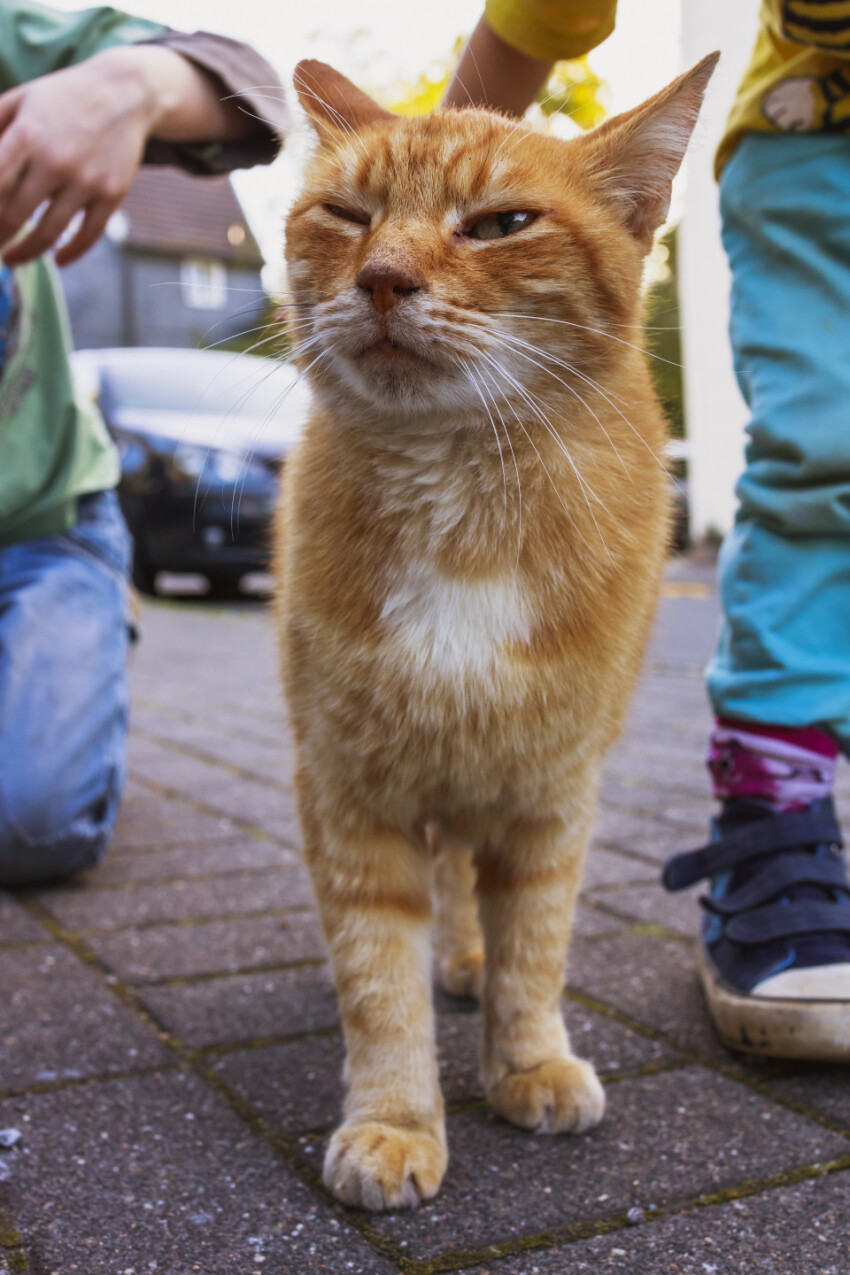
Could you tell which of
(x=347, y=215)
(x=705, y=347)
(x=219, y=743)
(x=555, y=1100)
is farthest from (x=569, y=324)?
(x=705, y=347)

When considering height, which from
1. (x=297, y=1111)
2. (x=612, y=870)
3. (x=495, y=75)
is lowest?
(x=612, y=870)

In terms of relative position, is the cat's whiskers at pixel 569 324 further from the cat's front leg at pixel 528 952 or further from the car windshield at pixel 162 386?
the car windshield at pixel 162 386

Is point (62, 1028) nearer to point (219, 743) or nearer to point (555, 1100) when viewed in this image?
point (555, 1100)

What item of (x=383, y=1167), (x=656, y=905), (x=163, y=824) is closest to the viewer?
(x=383, y=1167)

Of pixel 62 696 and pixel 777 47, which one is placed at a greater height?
pixel 777 47

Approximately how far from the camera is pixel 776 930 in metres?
1.72

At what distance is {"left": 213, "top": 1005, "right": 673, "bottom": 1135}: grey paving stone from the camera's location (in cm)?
153

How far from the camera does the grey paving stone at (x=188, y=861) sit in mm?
2533

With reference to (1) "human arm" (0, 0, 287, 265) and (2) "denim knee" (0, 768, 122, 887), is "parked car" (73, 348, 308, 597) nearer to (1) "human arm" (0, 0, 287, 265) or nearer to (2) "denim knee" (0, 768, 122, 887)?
(1) "human arm" (0, 0, 287, 265)

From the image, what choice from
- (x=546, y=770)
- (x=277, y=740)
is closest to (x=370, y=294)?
(x=546, y=770)

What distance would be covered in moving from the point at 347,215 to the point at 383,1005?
105cm

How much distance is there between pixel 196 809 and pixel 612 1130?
185 centimetres

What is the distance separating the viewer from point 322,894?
157cm

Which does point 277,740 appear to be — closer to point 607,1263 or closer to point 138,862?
point 138,862
